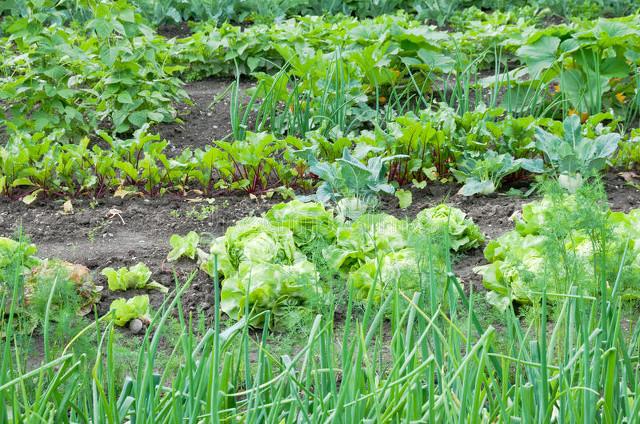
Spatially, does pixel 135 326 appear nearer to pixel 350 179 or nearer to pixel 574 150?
Answer: pixel 350 179

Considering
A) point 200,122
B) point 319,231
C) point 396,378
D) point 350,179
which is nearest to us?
point 396,378

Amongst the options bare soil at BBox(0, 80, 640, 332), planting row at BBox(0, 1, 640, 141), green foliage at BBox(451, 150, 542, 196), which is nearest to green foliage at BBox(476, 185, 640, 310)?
bare soil at BBox(0, 80, 640, 332)

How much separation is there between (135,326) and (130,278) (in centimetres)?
24

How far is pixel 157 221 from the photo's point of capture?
395cm

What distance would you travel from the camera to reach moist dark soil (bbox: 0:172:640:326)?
352 centimetres

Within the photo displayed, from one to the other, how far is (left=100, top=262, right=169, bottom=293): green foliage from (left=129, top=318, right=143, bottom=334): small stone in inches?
7.5

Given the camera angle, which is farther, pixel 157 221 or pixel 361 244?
pixel 157 221

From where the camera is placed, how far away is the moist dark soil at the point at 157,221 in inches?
138

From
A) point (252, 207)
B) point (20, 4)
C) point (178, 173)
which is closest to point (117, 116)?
point (178, 173)

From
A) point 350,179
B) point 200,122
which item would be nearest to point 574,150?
point 350,179

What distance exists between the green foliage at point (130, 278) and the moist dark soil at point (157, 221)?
50 millimetres

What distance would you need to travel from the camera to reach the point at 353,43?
5.62 metres

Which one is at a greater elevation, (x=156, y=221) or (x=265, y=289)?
(x=265, y=289)

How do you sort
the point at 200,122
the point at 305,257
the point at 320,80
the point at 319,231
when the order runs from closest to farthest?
1. the point at 305,257
2. the point at 319,231
3. the point at 320,80
4. the point at 200,122
